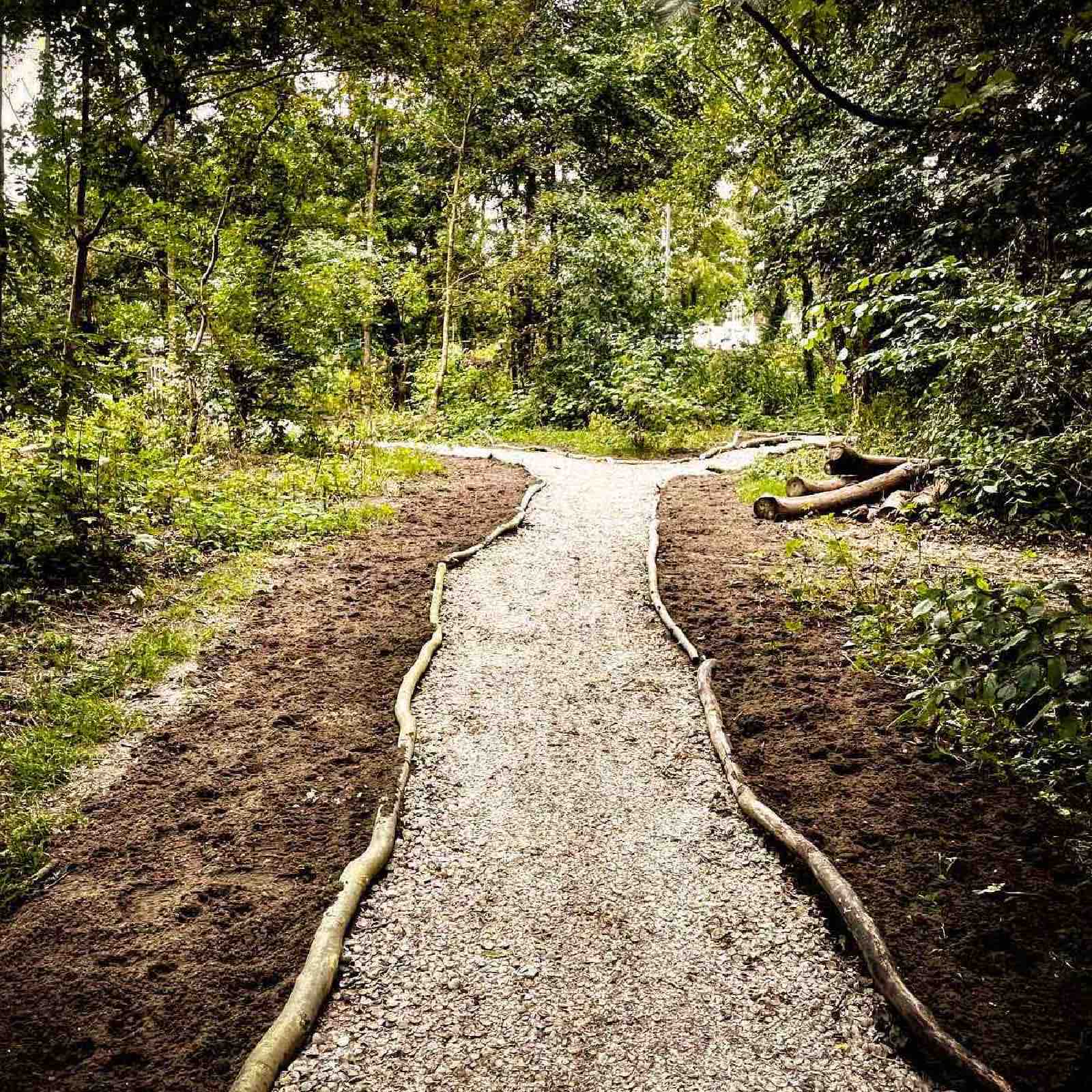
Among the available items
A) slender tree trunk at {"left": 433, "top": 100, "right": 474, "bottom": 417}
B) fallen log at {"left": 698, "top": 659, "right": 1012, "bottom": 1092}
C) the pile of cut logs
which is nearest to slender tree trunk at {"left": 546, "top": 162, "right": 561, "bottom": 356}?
slender tree trunk at {"left": 433, "top": 100, "right": 474, "bottom": 417}

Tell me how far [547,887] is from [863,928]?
4.53 feet

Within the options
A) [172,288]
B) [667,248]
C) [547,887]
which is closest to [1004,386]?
[547,887]

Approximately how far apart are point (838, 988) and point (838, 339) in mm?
14978

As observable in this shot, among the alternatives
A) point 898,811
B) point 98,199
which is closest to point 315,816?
point 898,811

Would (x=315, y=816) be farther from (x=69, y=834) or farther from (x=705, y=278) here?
(x=705, y=278)

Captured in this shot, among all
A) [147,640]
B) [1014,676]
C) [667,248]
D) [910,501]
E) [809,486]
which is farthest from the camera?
[667,248]

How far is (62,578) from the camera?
6039 millimetres

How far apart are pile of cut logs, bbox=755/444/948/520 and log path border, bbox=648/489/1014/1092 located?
4.20 m

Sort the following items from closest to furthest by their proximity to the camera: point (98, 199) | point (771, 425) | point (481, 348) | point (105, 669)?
point (105, 669), point (98, 199), point (771, 425), point (481, 348)

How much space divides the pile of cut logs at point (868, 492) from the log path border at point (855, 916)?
4.20 m

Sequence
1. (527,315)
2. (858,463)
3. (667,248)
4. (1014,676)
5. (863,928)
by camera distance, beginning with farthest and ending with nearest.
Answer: (667,248) < (527,315) < (858,463) < (863,928) < (1014,676)

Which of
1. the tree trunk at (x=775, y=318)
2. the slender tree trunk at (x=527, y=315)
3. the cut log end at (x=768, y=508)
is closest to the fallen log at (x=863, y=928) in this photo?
the cut log end at (x=768, y=508)

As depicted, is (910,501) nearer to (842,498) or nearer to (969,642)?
(842,498)

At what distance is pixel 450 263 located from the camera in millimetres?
17953
